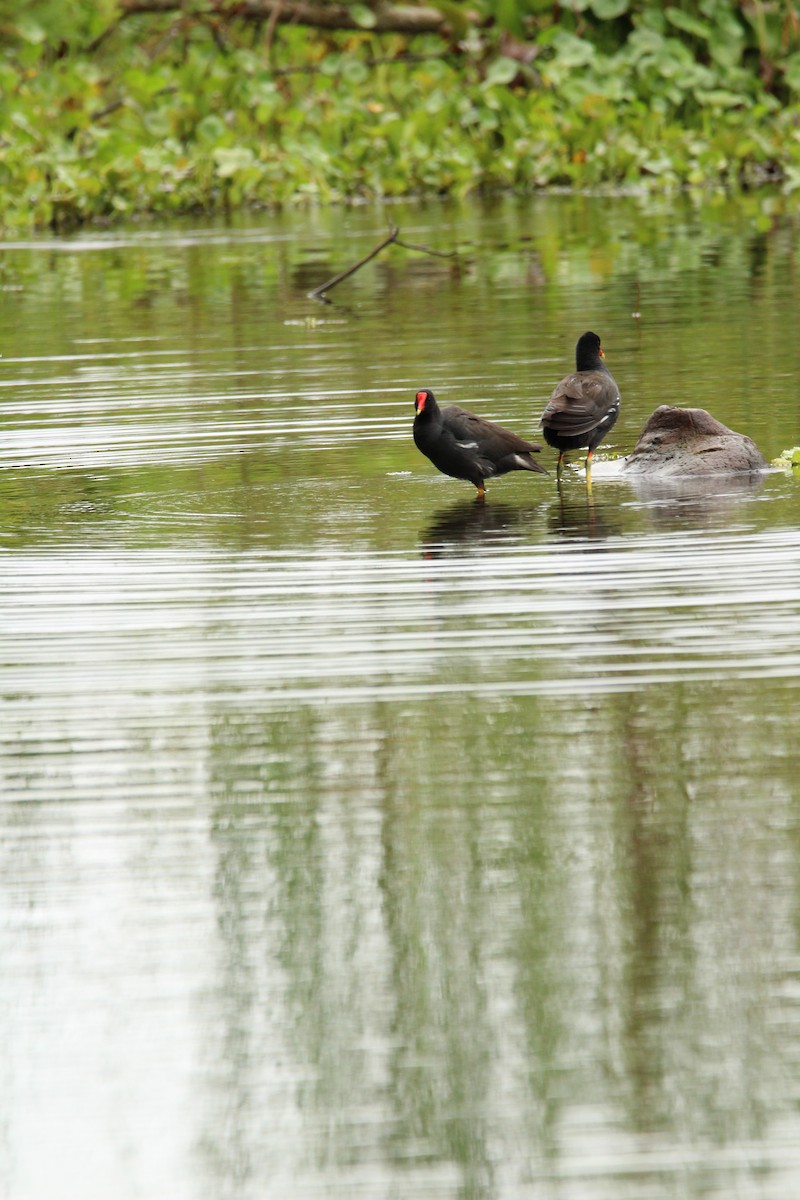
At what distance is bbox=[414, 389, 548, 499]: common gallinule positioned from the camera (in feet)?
29.9

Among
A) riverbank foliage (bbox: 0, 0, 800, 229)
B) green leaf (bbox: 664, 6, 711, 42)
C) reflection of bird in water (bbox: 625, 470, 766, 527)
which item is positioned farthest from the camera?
green leaf (bbox: 664, 6, 711, 42)

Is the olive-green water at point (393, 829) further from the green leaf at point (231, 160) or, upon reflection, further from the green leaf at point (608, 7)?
the green leaf at point (608, 7)

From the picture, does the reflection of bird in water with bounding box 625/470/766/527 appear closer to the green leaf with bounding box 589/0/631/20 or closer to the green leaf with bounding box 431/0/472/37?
the green leaf with bounding box 589/0/631/20

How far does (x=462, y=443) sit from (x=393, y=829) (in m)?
4.46

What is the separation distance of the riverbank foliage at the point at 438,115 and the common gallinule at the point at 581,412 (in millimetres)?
16701

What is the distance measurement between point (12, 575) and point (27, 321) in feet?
32.1

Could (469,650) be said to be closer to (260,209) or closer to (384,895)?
(384,895)

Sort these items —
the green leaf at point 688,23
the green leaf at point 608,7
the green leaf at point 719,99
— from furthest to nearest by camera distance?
the green leaf at point 608,7 < the green leaf at point 688,23 < the green leaf at point 719,99

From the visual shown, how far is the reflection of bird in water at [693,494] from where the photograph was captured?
853 cm

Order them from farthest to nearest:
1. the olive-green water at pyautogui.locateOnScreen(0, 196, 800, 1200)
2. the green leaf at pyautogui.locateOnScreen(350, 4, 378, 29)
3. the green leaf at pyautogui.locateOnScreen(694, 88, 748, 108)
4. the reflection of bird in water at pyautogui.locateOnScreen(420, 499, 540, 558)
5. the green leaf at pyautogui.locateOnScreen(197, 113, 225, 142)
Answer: the green leaf at pyautogui.locateOnScreen(350, 4, 378, 29) < the green leaf at pyautogui.locateOnScreen(197, 113, 225, 142) < the green leaf at pyautogui.locateOnScreen(694, 88, 748, 108) < the reflection of bird in water at pyautogui.locateOnScreen(420, 499, 540, 558) < the olive-green water at pyautogui.locateOnScreen(0, 196, 800, 1200)

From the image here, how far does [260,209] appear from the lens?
1128 inches

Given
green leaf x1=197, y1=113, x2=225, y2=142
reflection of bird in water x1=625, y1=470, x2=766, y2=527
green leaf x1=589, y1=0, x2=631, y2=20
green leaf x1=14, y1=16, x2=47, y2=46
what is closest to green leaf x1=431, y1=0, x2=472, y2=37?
green leaf x1=589, y1=0, x2=631, y2=20

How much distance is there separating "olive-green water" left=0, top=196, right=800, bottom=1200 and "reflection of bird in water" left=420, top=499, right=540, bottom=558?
0.03 metres

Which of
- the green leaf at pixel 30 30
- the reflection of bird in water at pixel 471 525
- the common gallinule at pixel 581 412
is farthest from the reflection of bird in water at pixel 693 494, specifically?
the green leaf at pixel 30 30
